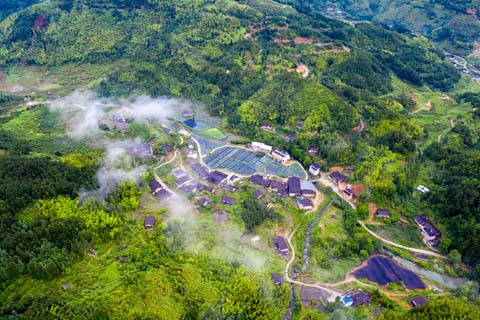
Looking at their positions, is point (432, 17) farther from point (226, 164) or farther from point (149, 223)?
point (149, 223)

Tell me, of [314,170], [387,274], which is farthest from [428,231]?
[314,170]

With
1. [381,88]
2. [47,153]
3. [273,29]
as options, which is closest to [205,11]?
[273,29]

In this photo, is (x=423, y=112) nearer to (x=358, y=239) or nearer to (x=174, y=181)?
(x=358, y=239)

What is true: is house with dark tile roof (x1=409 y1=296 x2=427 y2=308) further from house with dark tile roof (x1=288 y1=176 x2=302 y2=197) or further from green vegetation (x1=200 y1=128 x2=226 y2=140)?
green vegetation (x1=200 y1=128 x2=226 y2=140)

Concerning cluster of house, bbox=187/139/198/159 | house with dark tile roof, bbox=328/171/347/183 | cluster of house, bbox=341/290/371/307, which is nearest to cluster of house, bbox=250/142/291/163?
house with dark tile roof, bbox=328/171/347/183

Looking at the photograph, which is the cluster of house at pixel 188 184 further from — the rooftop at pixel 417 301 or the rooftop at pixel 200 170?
the rooftop at pixel 417 301

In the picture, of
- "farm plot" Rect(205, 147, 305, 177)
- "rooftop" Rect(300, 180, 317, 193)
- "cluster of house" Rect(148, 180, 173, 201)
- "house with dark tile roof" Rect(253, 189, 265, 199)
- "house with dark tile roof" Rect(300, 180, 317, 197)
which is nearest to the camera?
"cluster of house" Rect(148, 180, 173, 201)
